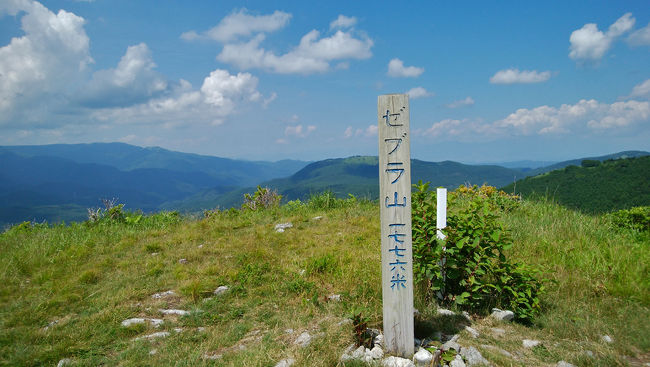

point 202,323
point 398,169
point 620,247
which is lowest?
point 202,323

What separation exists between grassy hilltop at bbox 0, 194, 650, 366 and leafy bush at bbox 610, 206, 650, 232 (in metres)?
0.38

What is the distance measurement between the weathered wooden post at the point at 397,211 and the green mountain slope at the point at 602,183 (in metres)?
29.3

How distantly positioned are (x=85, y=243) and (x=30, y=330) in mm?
4106

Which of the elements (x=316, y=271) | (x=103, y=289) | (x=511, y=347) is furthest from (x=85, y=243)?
(x=511, y=347)

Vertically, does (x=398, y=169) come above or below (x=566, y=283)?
above

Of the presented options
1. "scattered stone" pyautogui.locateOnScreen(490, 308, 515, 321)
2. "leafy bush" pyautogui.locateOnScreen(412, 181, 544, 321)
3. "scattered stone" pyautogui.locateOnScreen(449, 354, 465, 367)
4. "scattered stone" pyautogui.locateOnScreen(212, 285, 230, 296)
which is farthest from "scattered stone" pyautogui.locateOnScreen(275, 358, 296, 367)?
"scattered stone" pyautogui.locateOnScreen(490, 308, 515, 321)

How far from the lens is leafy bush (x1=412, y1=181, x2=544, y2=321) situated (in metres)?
4.71

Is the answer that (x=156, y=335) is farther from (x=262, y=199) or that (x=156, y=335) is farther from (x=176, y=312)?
(x=262, y=199)

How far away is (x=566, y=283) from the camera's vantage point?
5645 mm

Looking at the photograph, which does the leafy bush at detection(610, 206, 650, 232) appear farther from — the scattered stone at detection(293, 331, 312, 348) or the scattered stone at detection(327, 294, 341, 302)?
the scattered stone at detection(293, 331, 312, 348)

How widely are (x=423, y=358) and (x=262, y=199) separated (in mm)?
10280

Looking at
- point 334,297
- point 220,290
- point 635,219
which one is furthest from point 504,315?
point 635,219

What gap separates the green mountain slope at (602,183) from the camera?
31031 mm

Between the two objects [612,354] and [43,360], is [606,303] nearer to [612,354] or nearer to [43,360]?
[612,354]
